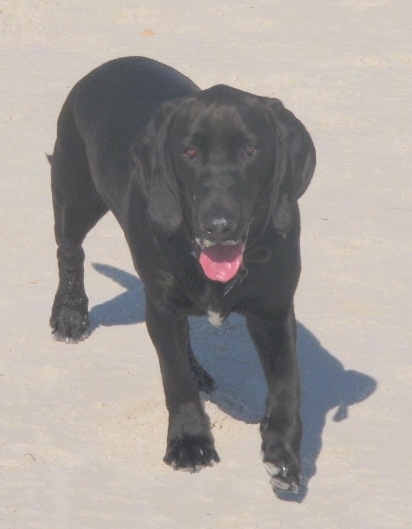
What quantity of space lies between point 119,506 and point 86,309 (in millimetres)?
1856

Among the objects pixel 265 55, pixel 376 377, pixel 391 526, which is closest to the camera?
pixel 391 526

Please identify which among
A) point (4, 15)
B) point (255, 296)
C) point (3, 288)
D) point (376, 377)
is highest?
point (255, 296)

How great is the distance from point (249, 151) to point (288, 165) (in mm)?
187

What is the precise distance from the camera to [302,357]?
589 cm

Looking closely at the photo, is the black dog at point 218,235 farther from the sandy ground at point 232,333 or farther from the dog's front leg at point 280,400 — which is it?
the sandy ground at point 232,333

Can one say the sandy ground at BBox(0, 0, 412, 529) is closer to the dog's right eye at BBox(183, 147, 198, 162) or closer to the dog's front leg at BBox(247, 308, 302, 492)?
the dog's front leg at BBox(247, 308, 302, 492)

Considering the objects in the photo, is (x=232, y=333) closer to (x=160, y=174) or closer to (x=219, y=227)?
(x=160, y=174)

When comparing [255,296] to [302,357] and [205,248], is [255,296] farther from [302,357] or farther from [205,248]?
[302,357]

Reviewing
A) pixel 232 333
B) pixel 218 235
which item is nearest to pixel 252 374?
→ pixel 232 333

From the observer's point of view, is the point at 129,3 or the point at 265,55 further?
the point at 129,3

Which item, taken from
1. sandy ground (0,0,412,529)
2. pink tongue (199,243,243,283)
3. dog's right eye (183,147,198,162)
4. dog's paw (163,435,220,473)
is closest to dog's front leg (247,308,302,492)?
sandy ground (0,0,412,529)

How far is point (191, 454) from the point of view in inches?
192

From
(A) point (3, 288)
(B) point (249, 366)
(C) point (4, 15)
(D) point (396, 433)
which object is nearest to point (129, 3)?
(C) point (4, 15)

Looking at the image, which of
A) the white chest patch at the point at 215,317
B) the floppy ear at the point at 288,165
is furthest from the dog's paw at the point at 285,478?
the floppy ear at the point at 288,165
